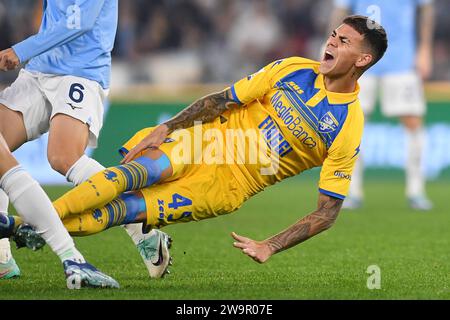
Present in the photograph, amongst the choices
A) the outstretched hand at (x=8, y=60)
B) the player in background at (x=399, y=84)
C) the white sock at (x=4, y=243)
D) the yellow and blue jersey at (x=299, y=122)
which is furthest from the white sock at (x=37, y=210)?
the player in background at (x=399, y=84)

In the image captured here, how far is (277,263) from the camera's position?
21.8 feet

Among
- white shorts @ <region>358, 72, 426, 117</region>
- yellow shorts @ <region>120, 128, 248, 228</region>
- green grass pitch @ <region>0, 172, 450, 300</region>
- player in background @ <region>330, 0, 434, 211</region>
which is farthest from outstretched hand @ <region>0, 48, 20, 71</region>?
white shorts @ <region>358, 72, 426, 117</region>

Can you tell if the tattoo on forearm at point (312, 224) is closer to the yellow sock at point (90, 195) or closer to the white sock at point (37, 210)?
the yellow sock at point (90, 195)

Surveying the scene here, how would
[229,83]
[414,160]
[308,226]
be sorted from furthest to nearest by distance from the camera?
[229,83], [414,160], [308,226]

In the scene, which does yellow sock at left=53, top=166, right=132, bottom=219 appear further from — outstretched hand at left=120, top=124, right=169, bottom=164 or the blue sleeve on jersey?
the blue sleeve on jersey

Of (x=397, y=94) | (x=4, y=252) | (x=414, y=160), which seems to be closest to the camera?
(x=4, y=252)

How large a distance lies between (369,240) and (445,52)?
8271 millimetres

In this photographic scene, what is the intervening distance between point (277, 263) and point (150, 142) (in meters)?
1.56

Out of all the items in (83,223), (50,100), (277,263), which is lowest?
(277,263)

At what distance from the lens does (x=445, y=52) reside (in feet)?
51.1

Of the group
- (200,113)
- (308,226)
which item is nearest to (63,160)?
(200,113)

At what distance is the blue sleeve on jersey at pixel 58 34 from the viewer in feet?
18.7

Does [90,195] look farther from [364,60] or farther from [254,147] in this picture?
[364,60]
